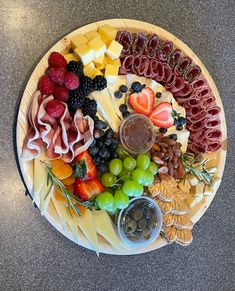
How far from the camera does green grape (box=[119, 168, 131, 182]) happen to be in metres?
1.12

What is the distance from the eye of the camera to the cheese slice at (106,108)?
3.62ft

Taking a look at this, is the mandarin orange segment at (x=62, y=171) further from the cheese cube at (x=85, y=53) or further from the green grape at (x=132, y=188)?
the cheese cube at (x=85, y=53)

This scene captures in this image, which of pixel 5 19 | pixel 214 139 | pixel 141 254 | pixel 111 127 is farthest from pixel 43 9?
pixel 141 254

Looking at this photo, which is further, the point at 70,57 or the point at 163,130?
the point at 163,130

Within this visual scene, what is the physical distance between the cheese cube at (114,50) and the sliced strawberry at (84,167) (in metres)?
0.25

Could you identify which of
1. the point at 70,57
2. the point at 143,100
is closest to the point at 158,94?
the point at 143,100

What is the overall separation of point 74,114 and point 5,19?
291 millimetres

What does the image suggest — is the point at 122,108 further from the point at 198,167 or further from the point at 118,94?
the point at 198,167

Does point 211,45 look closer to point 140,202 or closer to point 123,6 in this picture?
point 123,6

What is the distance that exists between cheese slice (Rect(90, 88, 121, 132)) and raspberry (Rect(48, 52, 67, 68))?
104 millimetres

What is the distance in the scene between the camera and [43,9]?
3.68 ft

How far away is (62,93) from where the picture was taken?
1043 millimetres

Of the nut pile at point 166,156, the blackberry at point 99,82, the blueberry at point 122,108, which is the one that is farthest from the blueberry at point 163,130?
the blackberry at point 99,82

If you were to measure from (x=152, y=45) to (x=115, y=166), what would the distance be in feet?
1.12
